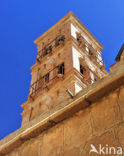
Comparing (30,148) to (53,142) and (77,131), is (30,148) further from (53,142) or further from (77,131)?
(77,131)

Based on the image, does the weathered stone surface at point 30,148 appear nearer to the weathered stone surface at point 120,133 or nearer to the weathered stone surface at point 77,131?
the weathered stone surface at point 77,131

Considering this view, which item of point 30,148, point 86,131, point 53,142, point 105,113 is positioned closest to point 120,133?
point 105,113

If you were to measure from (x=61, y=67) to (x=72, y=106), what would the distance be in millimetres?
17606

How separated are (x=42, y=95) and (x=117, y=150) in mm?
17187

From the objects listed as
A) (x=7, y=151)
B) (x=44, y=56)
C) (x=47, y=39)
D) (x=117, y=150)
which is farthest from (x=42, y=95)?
(x=117, y=150)

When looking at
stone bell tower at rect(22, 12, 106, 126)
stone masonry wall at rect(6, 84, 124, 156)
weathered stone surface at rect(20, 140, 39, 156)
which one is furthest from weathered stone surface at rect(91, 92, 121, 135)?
stone bell tower at rect(22, 12, 106, 126)

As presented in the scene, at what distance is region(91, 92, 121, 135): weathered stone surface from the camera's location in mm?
2608

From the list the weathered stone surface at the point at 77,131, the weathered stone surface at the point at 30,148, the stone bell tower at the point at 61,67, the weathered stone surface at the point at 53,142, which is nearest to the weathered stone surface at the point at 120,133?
the weathered stone surface at the point at 77,131

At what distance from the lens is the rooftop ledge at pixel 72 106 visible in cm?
283

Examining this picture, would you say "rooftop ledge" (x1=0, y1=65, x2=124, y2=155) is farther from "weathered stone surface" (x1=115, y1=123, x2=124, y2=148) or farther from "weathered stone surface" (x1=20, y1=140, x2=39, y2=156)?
"weathered stone surface" (x1=115, y1=123, x2=124, y2=148)

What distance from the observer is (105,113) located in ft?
8.94

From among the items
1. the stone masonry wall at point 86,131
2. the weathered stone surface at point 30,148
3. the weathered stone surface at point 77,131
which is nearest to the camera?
the stone masonry wall at point 86,131

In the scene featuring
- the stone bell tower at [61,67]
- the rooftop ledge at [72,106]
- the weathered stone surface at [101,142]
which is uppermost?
the stone bell tower at [61,67]

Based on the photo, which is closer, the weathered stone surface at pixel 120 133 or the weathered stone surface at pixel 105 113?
the weathered stone surface at pixel 120 133
